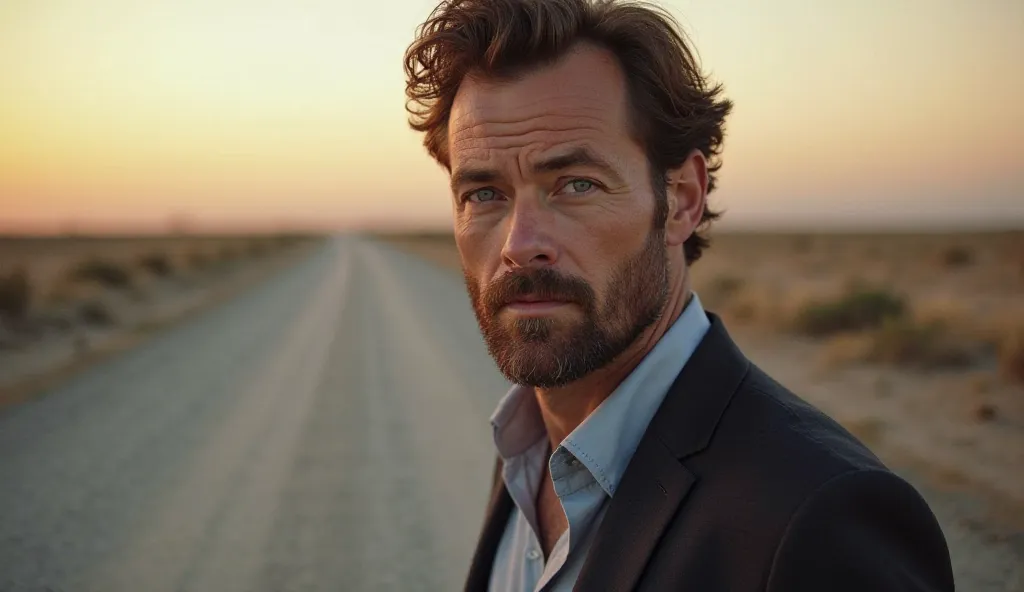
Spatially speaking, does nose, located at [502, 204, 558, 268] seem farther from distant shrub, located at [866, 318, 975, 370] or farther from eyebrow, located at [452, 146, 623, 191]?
distant shrub, located at [866, 318, 975, 370]

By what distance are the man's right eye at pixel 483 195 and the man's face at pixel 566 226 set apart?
0.11ft

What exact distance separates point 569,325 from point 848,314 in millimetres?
12495

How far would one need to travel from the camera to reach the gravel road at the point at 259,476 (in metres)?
4.40

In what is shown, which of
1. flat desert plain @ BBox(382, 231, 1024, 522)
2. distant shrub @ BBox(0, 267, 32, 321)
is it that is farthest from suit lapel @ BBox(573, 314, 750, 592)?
distant shrub @ BBox(0, 267, 32, 321)

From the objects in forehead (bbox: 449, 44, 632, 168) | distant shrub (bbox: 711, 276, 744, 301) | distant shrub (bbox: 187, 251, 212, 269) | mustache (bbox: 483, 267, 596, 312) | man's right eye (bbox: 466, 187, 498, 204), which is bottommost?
distant shrub (bbox: 711, 276, 744, 301)

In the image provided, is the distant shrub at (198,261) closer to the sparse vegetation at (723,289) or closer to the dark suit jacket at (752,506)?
the sparse vegetation at (723,289)

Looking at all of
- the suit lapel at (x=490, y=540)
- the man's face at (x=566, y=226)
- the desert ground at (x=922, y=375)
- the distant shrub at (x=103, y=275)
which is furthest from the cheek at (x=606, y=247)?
the distant shrub at (x=103, y=275)

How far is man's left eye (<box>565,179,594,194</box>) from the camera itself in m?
1.83

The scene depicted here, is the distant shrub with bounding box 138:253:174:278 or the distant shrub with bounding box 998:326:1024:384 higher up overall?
the distant shrub with bounding box 138:253:174:278

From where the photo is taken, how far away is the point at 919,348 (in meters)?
9.58

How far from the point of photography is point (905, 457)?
6152mm

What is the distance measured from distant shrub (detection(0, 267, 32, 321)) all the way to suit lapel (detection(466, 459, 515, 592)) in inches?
554

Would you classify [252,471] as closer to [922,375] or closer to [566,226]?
[566,226]

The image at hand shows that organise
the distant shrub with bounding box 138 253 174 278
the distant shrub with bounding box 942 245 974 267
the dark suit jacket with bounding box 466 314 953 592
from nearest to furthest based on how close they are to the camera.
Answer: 1. the dark suit jacket with bounding box 466 314 953 592
2. the distant shrub with bounding box 138 253 174 278
3. the distant shrub with bounding box 942 245 974 267
